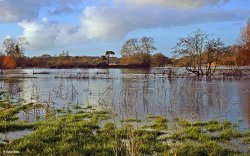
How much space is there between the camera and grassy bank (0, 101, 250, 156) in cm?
980

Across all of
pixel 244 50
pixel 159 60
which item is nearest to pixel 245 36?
pixel 244 50

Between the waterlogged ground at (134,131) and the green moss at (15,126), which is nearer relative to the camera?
the waterlogged ground at (134,131)

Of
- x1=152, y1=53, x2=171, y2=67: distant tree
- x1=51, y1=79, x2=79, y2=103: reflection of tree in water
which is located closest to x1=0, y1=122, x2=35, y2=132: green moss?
x1=51, y1=79, x2=79, y2=103: reflection of tree in water

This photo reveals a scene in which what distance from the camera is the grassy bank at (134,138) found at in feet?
32.1

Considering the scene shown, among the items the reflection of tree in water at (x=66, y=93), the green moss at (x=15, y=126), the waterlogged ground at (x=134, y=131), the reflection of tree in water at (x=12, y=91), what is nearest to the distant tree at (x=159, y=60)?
the reflection of tree in water at (x=12, y=91)

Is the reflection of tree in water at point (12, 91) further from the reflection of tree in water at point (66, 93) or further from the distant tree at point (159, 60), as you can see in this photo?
the distant tree at point (159, 60)

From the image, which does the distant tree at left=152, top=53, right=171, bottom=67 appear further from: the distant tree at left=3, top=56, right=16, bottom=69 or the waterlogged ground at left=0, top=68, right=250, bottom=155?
the waterlogged ground at left=0, top=68, right=250, bottom=155

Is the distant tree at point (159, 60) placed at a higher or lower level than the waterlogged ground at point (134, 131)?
higher

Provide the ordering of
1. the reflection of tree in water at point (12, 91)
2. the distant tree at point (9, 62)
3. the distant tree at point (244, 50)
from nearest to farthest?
the reflection of tree in water at point (12, 91) → the distant tree at point (244, 50) → the distant tree at point (9, 62)

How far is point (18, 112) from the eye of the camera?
737 inches

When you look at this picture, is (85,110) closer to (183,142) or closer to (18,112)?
(18,112)

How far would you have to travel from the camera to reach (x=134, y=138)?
301 inches

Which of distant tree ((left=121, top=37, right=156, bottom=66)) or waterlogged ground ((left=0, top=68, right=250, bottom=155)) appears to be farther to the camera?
distant tree ((left=121, top=37, right=156, bottom=66))

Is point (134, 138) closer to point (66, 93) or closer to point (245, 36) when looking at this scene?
point (66, 93)
